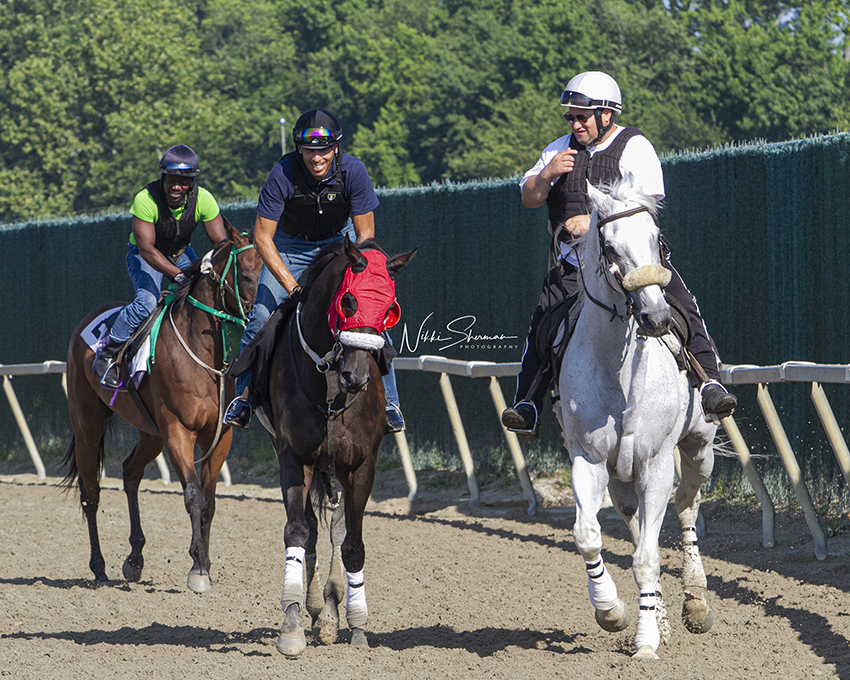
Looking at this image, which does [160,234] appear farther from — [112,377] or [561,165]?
[561,165]

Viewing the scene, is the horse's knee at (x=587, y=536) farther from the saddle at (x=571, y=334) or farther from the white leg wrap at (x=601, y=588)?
the saddle at (x=571, y=334)

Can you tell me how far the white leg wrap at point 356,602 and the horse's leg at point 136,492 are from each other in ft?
9.09

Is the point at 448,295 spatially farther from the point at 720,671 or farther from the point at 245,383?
the point at 720,671

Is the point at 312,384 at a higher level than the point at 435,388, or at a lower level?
higher

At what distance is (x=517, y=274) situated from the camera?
12.1m

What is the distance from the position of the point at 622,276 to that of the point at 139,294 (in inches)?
193

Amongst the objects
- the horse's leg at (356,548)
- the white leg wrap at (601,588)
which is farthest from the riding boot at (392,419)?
the white leg wrap at (601,588)

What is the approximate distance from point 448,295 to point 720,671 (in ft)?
25.2

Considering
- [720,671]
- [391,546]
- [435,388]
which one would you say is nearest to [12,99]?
[435,388]

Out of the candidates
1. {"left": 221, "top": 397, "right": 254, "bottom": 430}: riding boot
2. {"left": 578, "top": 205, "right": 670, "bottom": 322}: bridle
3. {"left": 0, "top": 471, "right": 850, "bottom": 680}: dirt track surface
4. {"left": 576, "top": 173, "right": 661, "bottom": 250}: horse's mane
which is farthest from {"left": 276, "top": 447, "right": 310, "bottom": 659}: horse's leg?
{"left": 576, "top": 173, "right": 661, "bottom": 250}: horse's mane

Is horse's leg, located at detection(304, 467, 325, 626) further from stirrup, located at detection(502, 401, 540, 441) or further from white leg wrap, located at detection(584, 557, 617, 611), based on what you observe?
white leg wrap, located at detection(584, 557, 617, 611)

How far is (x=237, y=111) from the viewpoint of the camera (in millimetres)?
60312

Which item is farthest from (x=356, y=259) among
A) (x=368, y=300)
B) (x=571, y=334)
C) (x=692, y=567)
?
(x=692, y=567)

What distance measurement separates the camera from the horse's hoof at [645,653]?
222 inches
